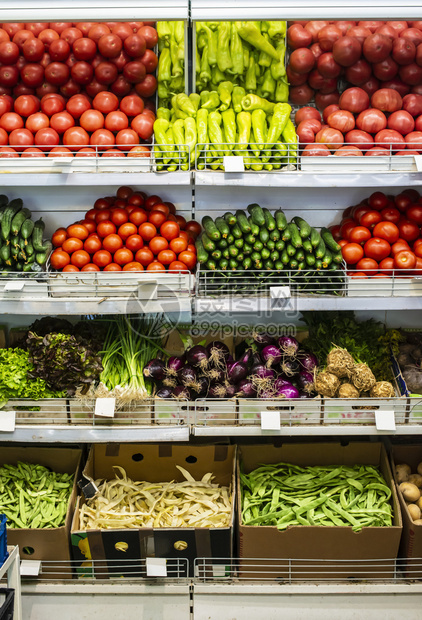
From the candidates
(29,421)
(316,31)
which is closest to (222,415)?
(29,421)

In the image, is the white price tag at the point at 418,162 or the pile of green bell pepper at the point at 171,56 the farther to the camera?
the pile of green bell pepper at the point at 171,56

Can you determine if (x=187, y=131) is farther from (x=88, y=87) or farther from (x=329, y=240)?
(x=329, y=240)

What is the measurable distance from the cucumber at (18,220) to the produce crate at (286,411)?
132cm

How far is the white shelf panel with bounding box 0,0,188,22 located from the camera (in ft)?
5.80

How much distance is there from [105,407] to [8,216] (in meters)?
1.04

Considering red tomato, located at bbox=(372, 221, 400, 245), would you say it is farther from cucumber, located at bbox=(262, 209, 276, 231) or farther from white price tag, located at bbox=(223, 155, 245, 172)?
white price tag, located at bbox=(223, 155, 245, 172)

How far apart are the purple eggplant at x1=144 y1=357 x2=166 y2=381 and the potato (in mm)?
1297

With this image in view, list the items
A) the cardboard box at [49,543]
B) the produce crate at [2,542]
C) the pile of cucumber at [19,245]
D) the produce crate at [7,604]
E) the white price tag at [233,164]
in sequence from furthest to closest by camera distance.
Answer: the pile of cucumber at [19,245] → the cardboard box at [49,543] → the white price tag at [233,164] → the produce crate at [2,542] → the produce crate at [7,604]

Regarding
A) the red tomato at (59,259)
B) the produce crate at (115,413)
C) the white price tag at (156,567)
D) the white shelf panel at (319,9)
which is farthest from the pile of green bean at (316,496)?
the white shelf panel at (319,9)

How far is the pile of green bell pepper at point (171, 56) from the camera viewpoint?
250 cm

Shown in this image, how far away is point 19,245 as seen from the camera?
2410mm

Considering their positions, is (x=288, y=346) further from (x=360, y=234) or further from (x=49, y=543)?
(x=49, y=543)

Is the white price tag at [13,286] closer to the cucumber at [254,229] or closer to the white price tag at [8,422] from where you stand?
the white price tag at [8,422]

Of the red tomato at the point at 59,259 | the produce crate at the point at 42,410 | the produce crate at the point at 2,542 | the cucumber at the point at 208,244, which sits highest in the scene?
the cucumber at the point at 208,244
